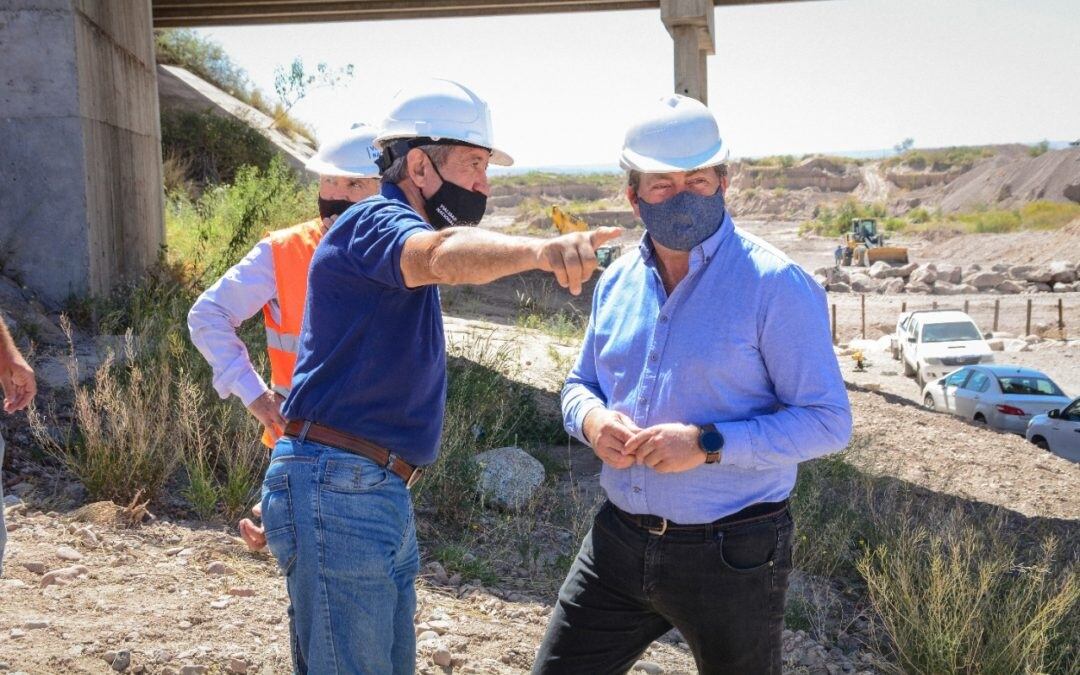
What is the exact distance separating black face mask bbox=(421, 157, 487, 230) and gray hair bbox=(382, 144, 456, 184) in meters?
0.01

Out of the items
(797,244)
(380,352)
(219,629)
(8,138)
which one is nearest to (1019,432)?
(8,138)

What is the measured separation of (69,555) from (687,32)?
37.2 ft

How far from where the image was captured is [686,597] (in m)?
2.96

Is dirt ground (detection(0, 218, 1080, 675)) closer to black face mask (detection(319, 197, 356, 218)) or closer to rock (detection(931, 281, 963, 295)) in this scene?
black face mask (detection(319, 197, 356, 218))

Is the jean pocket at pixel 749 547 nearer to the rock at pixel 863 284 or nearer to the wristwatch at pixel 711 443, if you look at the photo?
the wristwatch at pixel 711 443

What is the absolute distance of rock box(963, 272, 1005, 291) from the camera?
51.2m

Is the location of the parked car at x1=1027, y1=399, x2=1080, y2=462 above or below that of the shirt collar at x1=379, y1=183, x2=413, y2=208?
below

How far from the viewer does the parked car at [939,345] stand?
26812 mm

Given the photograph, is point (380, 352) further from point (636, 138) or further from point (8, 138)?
point (8, 138)

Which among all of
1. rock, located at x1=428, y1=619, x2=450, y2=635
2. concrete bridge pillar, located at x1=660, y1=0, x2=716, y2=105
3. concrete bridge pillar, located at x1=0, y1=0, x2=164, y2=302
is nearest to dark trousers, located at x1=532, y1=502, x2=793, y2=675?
rock, located at x1=428, y1=619, x2=450, y2=635

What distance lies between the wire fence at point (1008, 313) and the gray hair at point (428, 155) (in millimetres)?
36095

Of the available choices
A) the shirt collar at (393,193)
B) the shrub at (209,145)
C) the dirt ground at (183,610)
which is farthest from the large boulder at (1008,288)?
the shirt collar at (393,193)

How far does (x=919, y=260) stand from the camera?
69188 millimetres

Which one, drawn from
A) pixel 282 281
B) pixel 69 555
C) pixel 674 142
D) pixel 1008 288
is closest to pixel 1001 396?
pixel 69 555
